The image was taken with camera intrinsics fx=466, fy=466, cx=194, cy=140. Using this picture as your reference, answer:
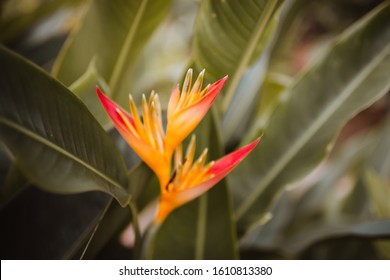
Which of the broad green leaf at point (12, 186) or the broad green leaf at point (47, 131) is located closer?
the broad green leaf at point (47, 131)

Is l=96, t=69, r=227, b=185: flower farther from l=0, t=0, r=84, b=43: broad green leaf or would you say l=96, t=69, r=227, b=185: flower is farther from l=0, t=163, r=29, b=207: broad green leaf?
l=0, t=0, r=84, b=43: broad green leaf

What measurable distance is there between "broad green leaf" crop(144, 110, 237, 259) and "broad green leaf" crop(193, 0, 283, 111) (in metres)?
0.06

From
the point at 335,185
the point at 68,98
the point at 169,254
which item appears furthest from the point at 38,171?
the point at 335,185

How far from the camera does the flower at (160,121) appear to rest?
396 millimetres

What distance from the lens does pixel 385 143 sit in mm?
756

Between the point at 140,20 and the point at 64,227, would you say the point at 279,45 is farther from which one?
the point at 64,227

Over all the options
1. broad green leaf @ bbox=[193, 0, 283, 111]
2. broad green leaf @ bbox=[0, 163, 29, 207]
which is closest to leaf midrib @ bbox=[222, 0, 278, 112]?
broad green leaf @ bbox=[193, 0, 283, 111]

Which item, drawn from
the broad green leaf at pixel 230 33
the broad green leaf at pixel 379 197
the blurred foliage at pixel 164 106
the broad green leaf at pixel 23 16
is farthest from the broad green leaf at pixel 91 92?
the broad green leaf at pixel 379 197

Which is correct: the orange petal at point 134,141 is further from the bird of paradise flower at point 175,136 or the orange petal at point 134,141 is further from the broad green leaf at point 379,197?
the broad green leaf at point 379,197

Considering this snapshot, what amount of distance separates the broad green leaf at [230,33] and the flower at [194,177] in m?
0.09

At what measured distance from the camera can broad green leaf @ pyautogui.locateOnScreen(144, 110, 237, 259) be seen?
0.46 metres

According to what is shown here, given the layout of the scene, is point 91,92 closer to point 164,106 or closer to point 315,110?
point 164,106

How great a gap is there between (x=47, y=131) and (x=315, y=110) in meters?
0.30

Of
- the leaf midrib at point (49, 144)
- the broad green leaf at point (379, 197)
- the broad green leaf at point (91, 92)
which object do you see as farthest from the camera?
the broad green leaf at point (379, 197)
